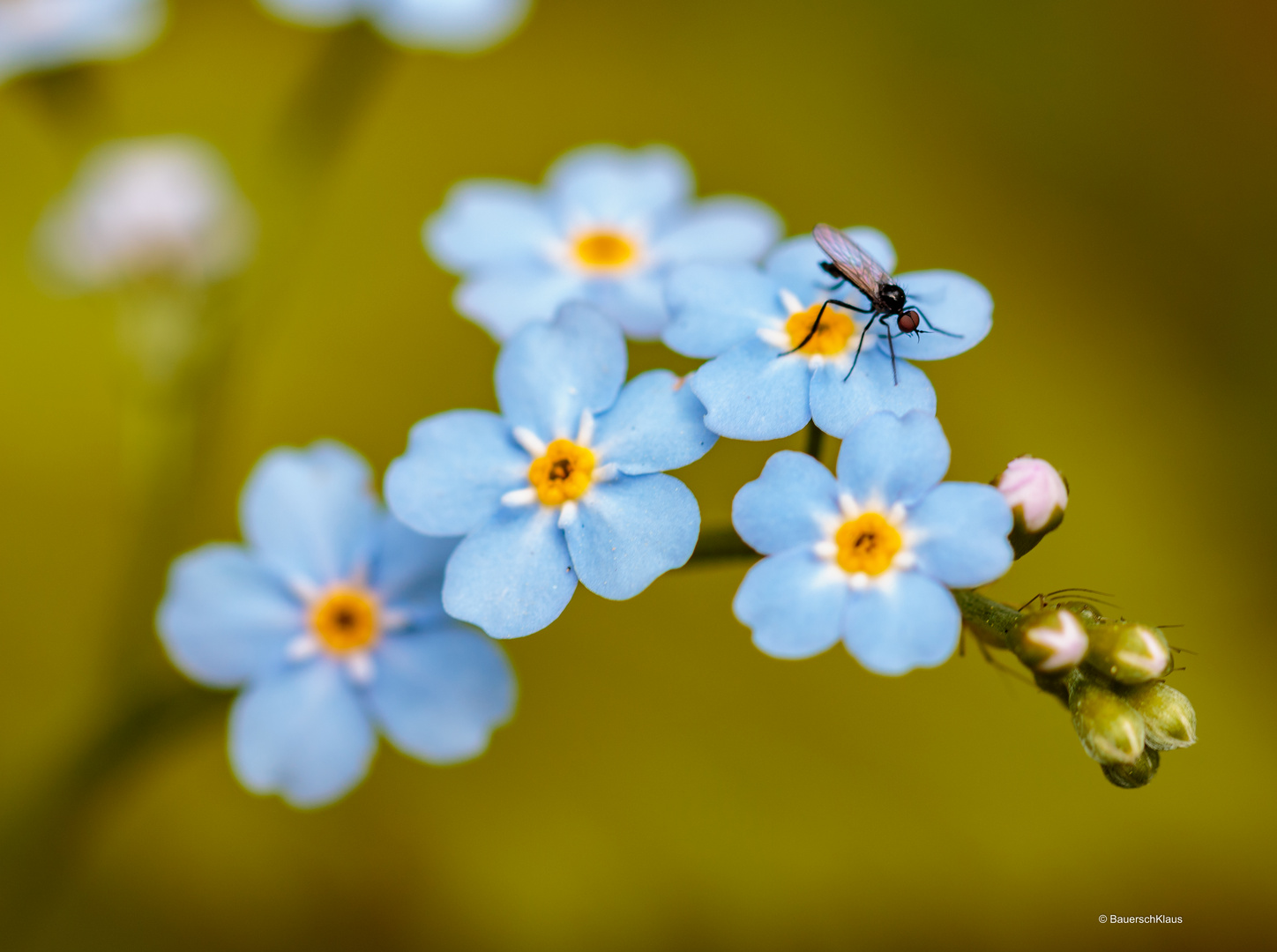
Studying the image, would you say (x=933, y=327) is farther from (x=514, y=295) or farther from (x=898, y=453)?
(x=514, y=295)

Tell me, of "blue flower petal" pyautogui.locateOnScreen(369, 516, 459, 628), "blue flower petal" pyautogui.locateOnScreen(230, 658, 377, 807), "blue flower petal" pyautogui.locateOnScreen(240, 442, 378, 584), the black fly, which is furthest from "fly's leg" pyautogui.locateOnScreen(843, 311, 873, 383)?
"blue flower petal" pyautogui.locateOnScreen(230, 658, 377, 807)

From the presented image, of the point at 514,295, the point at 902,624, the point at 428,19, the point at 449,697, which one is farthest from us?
the point at 428,19

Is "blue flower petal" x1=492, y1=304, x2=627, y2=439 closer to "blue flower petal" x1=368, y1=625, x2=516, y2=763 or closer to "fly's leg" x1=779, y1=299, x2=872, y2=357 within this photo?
"fly's leg" x1=779, y1=299, x2=872, y2=357

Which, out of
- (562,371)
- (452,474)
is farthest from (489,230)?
(452,474)

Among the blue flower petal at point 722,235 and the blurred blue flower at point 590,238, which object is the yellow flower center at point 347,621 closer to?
the blurred blue flower at point 590,238

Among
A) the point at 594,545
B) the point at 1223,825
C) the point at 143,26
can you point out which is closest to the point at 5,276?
the point at 143,26

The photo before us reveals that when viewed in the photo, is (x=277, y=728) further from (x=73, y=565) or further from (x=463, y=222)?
(x=73, y=565)
